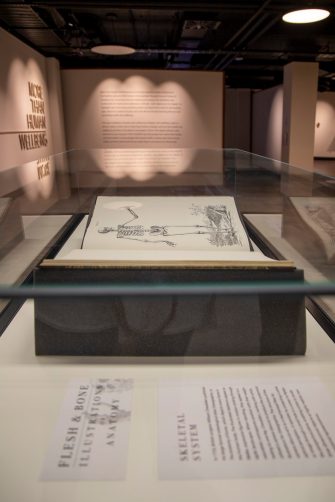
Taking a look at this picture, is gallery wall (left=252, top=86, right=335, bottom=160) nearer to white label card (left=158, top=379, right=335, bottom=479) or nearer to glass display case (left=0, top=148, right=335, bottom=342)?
glass display case (left=0, top=148, right=335, bottom=342)

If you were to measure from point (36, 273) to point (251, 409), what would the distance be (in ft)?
1.30

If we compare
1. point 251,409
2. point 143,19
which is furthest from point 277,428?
point 143,19

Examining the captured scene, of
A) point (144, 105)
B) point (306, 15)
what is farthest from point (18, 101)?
point (306, 15)

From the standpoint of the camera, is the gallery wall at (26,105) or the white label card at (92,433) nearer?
the white label card at (92,433)

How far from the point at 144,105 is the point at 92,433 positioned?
696 cm

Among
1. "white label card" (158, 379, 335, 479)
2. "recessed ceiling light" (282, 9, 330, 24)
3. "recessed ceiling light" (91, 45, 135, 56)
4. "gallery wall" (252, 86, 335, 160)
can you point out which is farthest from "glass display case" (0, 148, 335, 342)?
"gallery wall" (252, 86, 335, 160)

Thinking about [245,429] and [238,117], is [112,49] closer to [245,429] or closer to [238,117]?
[245,429]

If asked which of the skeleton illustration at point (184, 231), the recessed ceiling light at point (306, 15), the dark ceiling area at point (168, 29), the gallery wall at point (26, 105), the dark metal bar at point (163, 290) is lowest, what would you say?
the skeleton illustration at point (184, 231)

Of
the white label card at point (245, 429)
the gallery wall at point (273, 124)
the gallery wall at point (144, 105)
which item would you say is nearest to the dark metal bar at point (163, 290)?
the white label card at point (245, 429)

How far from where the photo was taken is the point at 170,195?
5.15ft

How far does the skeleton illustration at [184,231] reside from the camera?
3.64 feet

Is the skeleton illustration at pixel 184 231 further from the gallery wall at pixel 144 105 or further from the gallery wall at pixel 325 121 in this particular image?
the gallery wall at pixel 325 121

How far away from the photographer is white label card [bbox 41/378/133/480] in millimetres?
586

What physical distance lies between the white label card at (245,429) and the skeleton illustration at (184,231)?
1.46ft
